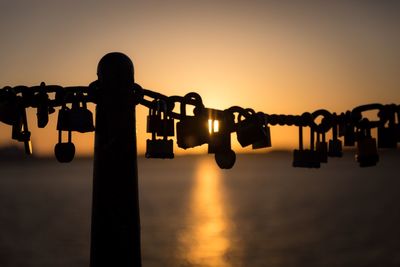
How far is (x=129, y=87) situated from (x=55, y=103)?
671 mm

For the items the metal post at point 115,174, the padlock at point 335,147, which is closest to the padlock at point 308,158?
the padlock at point 335,147

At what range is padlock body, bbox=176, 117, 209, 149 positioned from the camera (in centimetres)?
411

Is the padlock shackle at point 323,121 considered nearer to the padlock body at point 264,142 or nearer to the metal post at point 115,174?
Result: the padlock body at point 264,142

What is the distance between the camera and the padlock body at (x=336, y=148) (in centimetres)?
525

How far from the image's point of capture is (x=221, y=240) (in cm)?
5388

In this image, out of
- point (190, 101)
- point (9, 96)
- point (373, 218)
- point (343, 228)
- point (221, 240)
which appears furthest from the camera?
point (373, 218)

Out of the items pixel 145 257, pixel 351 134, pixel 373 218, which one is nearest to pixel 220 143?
pixel 351 134

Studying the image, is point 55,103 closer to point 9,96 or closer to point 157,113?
point 9,96

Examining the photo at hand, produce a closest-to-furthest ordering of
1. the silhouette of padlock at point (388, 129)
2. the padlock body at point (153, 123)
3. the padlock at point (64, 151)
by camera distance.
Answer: the padlock at point (64, 151) → the padlock body at point (153, 123) → the silhouette of padlock at point (388, 129)

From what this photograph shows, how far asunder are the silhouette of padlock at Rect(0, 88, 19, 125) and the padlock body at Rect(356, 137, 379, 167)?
3.00 metres

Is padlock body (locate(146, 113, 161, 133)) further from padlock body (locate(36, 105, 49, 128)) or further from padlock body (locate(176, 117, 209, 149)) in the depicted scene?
padlock body (locate(36, 105, 49, 128))

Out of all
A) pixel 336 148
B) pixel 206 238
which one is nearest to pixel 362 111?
pixel 336 148

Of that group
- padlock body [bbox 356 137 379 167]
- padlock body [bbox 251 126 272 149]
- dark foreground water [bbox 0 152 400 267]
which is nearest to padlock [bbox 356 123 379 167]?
padlock body [bbox 356 137 379 167]

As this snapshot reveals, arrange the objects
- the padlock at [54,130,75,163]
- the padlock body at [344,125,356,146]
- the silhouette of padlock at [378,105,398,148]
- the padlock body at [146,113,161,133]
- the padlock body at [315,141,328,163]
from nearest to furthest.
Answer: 1. the padlock at [54,130,75,163]
2. the padlock body at [146,113,161,133]
3. the silhouette of padlock at [378,105,398,148]
4. the padlock body at [344,125,356,146]
5. the padlock body at [315,141,328,163]
